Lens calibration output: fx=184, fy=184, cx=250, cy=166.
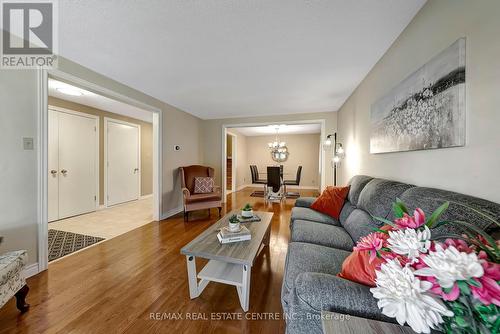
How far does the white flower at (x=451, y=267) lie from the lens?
0.41 metres

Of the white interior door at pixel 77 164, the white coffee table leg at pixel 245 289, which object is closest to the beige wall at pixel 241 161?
the white interior door at pixel 77 164

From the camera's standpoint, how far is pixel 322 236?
5.57ft

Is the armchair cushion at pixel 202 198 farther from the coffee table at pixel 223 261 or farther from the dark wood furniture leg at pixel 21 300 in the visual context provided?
the dark wood furniture leg at pixel 21 300

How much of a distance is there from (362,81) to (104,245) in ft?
14.0

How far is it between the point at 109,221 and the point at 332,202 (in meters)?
3.90

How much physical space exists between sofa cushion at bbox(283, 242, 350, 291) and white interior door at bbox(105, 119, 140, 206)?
4.69 metres

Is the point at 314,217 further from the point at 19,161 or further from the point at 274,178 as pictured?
the point at 19,161

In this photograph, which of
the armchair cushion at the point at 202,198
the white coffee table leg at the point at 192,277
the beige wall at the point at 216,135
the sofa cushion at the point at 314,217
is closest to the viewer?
the white coffee table leg at the point at 192,277

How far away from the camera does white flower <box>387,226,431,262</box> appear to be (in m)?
0.51

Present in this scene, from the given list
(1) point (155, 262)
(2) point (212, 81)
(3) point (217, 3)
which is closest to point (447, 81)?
(3) point (217, 3)

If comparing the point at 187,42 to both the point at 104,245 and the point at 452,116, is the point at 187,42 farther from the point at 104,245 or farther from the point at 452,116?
the point at 104,245

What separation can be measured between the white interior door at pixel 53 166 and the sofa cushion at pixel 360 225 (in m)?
4.86

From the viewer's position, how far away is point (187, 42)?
1.82m

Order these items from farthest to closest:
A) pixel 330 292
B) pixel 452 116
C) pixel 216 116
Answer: pixel 216 116
pixel 452 116
pixel 330 292
